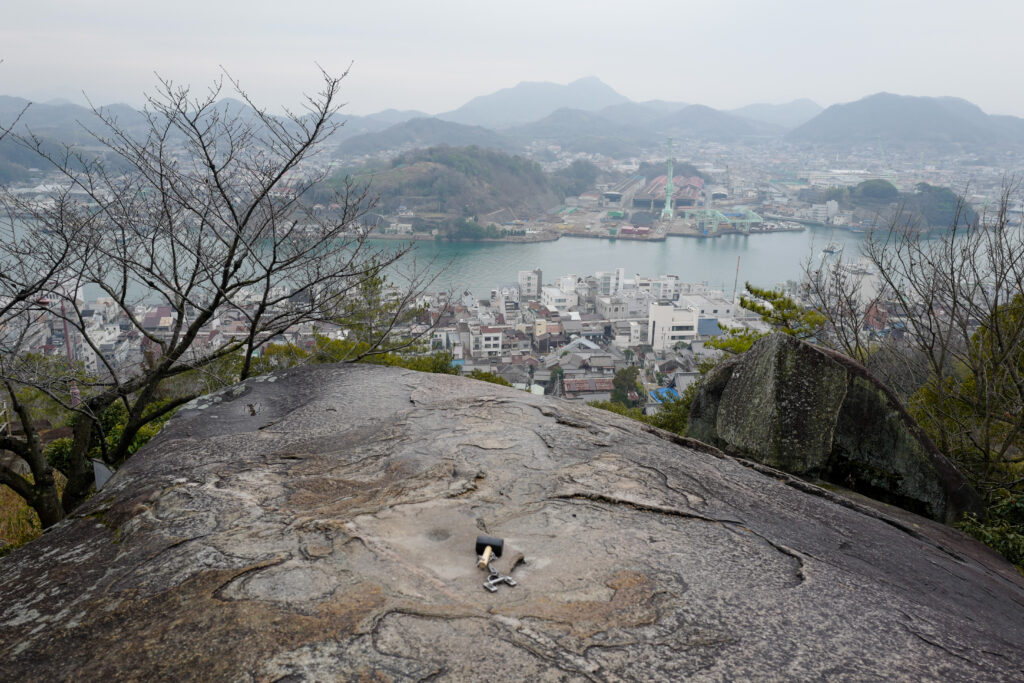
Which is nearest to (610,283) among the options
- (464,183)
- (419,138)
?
(464,183)

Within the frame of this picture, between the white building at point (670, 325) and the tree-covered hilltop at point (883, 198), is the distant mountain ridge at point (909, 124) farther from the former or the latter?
the white building at point (670, 325)

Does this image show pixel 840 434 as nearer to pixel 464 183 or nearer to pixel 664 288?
pixel 664 288

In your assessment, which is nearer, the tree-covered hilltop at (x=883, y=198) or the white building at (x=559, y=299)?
the white building at (x=559, y=299)

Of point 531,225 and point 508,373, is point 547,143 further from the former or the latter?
point 508,373

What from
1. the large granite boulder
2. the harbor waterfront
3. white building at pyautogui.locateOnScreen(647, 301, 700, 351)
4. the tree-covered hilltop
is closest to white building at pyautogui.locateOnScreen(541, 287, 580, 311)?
the harbor waterfront

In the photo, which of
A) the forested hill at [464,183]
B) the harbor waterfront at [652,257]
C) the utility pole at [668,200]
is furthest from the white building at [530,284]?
the utility pole at [668,200]

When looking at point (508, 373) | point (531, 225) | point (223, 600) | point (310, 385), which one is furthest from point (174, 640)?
point (531, 225)

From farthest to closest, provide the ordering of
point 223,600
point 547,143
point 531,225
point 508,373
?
point 547,143
point 531,225
point 508,373
point 223,600
